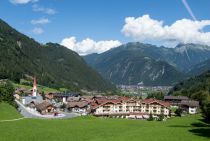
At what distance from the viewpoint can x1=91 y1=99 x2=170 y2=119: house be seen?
147375 millimetres

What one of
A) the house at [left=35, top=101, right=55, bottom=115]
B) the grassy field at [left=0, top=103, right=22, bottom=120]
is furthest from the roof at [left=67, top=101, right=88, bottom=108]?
the grassy field at [left=0, top=103, right=22, bottom=120]

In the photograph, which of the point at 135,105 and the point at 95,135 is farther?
the point at 135,105

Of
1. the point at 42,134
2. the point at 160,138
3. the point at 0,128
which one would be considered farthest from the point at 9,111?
the point at 160,138

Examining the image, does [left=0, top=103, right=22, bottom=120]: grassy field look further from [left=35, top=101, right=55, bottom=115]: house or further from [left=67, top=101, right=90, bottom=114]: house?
[left=67, top=101, right=90, bottom=114]: house

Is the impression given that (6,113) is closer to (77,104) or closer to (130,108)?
(77,104)

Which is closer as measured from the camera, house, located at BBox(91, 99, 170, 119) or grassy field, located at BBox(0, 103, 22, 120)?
grassy field, located at BBox(0, 103, 22, 120)

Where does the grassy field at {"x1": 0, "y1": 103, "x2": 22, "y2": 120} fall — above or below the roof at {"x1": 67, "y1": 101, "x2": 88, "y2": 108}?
below

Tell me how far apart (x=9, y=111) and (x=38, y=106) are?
43.0 meters

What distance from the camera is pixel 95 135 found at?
73.2 m

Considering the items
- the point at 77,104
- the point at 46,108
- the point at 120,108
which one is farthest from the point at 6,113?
the point at 77,104

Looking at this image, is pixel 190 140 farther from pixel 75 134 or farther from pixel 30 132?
pixel 30 132

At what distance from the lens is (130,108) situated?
153250mm

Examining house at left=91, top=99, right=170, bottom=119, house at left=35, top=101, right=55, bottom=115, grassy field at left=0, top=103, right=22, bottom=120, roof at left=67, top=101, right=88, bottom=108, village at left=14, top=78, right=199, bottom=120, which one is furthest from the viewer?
roof at left=67, top=101, right=88, bottom=108

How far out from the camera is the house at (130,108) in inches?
5802
